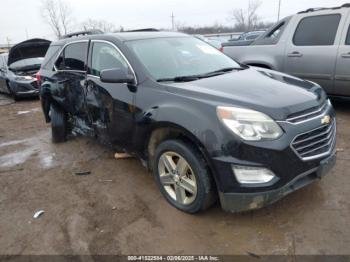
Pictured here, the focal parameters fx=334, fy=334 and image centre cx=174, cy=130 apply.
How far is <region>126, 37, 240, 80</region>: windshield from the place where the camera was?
11.9 feet

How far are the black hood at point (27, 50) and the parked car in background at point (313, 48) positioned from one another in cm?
777

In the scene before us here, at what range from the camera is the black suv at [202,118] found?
2699 mm

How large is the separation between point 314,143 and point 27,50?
10773 mm

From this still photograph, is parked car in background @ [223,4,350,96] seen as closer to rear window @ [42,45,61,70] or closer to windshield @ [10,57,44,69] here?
rear window @ [42,45,61,70]

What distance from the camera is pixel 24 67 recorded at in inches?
426

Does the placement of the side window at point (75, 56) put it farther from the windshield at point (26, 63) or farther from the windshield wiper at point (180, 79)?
the windshield at point (26, 63)

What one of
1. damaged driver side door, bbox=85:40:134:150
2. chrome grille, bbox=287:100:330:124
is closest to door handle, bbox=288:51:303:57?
chrome grille, bbox=287:100:330:124

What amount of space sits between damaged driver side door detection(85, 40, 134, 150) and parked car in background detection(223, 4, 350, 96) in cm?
355

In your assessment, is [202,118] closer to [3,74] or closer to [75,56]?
[75,56]

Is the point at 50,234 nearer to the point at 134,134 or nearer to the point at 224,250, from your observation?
the point at 134,134

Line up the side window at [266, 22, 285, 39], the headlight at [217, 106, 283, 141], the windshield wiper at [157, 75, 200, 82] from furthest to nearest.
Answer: the side window at [266, 22, 285, 39] → the windshield wiper at [157, 75, 200, 82] → the headlight at [217, 106, 283, 141]

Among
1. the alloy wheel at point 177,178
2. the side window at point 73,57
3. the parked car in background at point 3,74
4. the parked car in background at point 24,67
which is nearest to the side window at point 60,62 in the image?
the side window at point 73,57

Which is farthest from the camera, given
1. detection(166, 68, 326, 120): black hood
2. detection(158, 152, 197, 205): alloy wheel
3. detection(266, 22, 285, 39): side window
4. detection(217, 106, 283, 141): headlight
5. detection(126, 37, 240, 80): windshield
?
detection(266, 22, 285, 39): side window

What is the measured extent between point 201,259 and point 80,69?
301 centimetres
